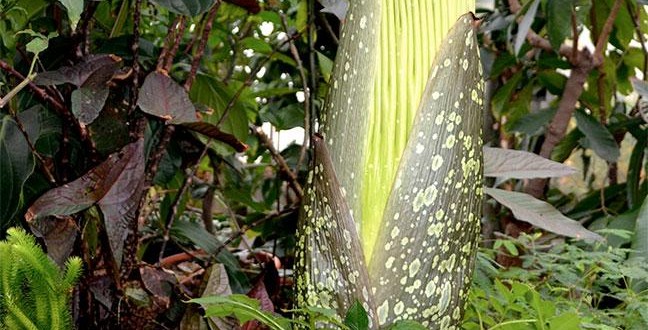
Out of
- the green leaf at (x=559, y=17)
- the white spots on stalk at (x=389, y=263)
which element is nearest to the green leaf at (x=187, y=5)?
the white spots on stalk at (x=389, y=263)

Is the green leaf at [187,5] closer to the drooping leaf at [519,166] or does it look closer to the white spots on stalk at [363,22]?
the white spots on stalk at [363,22]

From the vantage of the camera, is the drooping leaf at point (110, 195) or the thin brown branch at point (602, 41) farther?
the thin brown branch at point (602, 41)

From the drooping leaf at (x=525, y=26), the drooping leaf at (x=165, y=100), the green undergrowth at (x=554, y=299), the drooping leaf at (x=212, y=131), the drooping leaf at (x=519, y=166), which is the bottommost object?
the green undergrowth at (x=554, y=299)

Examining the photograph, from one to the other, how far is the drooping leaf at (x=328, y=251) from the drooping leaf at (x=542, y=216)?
0.33 m

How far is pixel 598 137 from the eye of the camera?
142 cm

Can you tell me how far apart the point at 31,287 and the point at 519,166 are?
1.82 ft

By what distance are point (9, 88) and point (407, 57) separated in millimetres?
520

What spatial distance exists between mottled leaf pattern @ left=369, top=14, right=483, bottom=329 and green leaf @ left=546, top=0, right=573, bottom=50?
2.19 ft

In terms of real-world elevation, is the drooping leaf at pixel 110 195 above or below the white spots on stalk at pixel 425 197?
below

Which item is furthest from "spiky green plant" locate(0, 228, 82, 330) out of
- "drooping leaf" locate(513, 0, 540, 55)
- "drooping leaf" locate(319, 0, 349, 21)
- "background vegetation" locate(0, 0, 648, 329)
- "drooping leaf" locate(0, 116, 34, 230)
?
"drooping leaf" locate(513, 0, 540, 55)

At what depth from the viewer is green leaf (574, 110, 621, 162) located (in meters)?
1.40

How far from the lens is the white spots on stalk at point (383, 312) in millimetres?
590

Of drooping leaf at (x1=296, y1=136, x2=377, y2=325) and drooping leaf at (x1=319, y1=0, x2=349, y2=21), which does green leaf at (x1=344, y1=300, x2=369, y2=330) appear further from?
drooping leaf at (x1=319, y1=0, x2=349, y2=21)

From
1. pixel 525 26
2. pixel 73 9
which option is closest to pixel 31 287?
pixel 73 9
